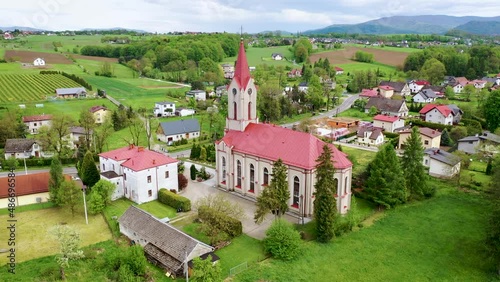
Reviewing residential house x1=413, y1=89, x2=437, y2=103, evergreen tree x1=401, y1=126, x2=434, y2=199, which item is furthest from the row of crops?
residential house x1=413, y1=89, x2=437, y2=103

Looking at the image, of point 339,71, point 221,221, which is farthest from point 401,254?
point 339,71

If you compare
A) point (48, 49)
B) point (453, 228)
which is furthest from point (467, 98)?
point (48, 49)

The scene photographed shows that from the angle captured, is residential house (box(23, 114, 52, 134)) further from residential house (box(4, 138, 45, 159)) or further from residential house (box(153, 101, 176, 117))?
residential house (box(153, 101, 176, 117))

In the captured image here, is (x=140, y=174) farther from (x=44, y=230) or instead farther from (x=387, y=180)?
(x=387, y=180)

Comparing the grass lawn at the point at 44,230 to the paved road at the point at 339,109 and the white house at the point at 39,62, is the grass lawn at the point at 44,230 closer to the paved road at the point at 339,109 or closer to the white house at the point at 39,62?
the paved road at the point at 339,109

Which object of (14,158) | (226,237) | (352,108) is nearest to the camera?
(226,237)

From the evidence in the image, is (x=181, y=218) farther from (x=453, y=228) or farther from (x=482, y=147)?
(x=482, y=147)
